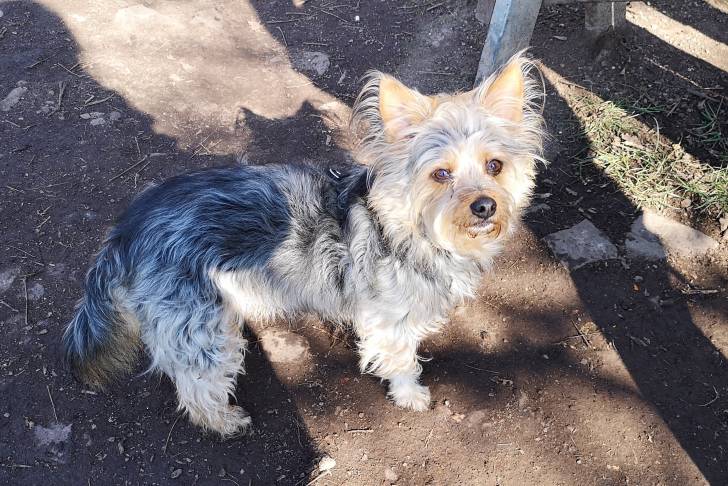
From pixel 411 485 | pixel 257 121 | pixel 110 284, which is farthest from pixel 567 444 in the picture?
pixel 257 121

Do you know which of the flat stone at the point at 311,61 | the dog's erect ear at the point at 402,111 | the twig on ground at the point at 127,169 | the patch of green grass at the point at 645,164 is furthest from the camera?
the flat stone at the point at 311,61

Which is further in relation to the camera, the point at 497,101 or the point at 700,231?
the point at 700,231

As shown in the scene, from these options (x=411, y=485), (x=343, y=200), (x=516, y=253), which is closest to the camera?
(x=343, y=200)

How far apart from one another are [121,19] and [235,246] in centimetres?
539

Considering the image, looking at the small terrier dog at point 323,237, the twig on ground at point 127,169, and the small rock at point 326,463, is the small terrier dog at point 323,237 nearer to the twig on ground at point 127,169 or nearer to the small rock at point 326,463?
the small rock at point 326,463

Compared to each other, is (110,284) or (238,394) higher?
(110,284)

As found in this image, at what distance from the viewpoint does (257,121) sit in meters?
6.03

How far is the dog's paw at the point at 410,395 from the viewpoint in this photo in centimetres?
405

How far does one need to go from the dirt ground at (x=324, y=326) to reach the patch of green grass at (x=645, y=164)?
17cm

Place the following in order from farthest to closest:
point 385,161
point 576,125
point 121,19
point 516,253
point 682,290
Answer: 1. point 121,19
2. point 576,125
3. point 516,253
4. point 682,290
5. point 385,161

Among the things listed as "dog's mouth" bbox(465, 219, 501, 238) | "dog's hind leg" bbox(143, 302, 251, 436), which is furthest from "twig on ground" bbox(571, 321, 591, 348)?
"dog's hind leg" bbox(143, 302, 251, 436)

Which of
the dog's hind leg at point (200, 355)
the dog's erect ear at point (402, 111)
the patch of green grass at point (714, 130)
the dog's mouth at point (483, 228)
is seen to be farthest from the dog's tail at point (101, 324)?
the patch of green grass at point (714, 130)

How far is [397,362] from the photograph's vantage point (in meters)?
3.85

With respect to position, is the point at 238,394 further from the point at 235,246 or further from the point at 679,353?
the point at 679,353
